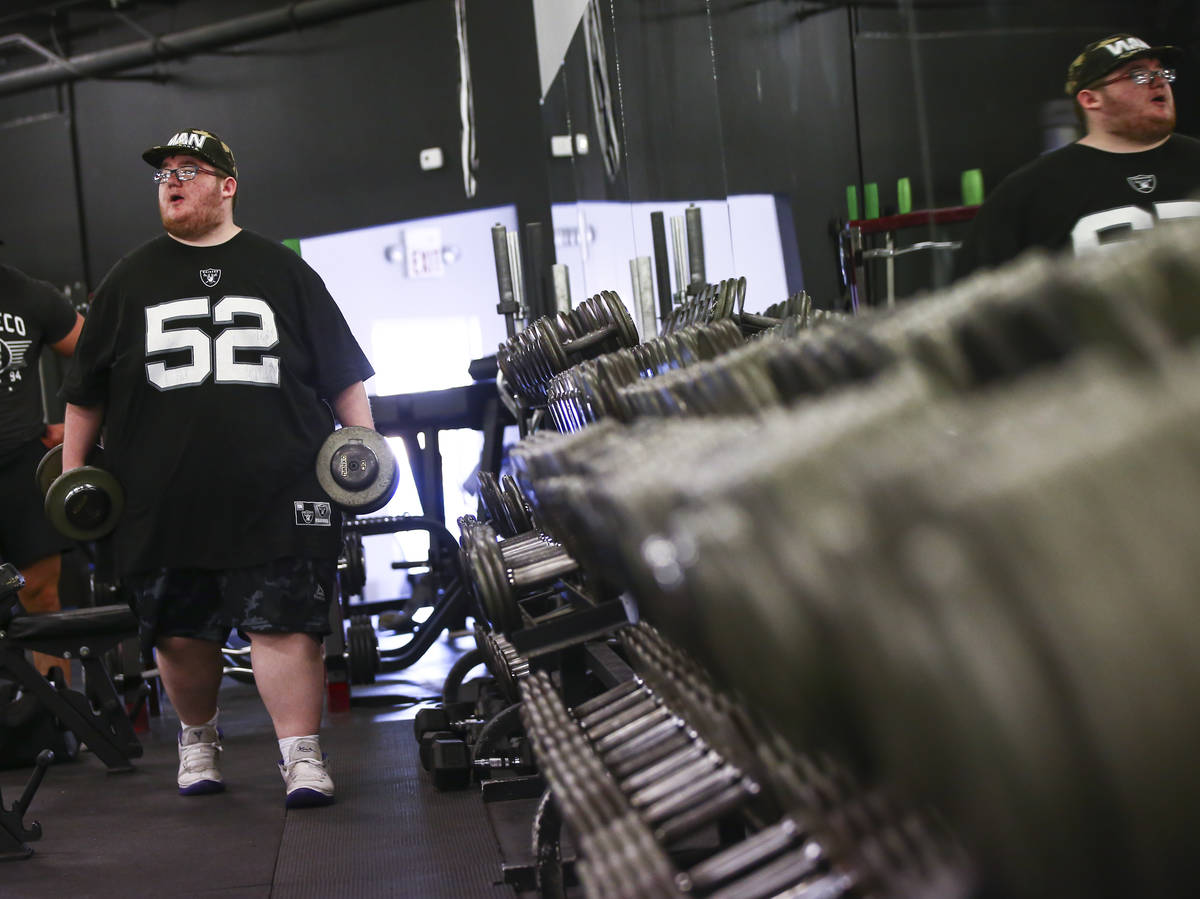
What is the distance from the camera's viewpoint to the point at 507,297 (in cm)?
455

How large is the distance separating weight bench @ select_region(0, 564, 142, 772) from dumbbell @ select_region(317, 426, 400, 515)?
0.95 meters

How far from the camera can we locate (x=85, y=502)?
2.88 m

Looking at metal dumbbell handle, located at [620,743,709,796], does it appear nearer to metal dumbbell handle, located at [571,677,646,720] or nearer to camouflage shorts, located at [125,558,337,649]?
metal dumbbell handle, located at [571,677,646,720]

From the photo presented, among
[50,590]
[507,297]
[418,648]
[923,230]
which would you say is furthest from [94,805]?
[923,230]

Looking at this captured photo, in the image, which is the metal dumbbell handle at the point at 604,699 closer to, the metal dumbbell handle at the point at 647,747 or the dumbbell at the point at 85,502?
the metal dumbbell handle at the point at 647,747

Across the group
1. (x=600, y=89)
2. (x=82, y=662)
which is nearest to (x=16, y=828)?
(x=82, y=662)

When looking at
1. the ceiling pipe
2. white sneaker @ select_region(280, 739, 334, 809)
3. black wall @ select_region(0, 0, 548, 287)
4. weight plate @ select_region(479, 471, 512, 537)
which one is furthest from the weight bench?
the ceiling pipe

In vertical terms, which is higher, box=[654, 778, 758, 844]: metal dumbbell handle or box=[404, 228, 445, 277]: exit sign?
box=[404, 228, 445, 277]: exit sign

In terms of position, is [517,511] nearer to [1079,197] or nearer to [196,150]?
[196,150]

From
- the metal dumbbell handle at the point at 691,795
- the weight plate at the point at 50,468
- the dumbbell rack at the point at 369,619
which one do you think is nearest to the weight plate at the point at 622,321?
the metal dumbbell handle at the point at 691,795

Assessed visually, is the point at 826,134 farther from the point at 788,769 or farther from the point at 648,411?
the point at 788,769

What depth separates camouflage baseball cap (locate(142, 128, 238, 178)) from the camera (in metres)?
2.96

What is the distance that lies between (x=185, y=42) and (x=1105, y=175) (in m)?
6.33

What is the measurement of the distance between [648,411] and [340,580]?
3.34 m
